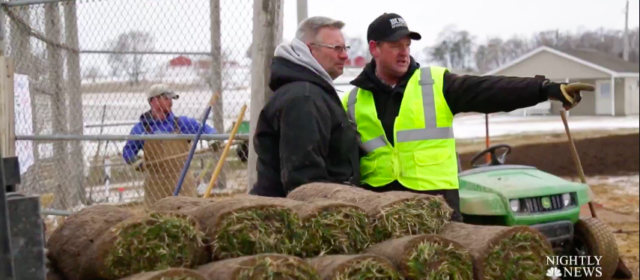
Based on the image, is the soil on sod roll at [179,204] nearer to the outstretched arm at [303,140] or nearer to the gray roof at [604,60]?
the outstretched arm at [303,140]

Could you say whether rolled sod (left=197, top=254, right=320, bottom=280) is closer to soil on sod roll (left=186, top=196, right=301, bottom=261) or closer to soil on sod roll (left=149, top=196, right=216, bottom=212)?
soil on sod roll (left=186, top=196, right=301, bottom=261)

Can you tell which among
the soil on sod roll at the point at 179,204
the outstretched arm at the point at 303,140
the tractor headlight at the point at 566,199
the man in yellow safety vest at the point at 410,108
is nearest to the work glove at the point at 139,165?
the man in yellow safety vest at the point at 410,108

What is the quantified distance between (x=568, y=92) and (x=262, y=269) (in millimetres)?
1901

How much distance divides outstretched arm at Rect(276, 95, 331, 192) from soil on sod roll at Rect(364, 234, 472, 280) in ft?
3.19

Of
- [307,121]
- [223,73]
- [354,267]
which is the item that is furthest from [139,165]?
[354,267]

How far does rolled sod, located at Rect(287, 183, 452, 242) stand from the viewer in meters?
3.02

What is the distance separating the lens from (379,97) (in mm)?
4484

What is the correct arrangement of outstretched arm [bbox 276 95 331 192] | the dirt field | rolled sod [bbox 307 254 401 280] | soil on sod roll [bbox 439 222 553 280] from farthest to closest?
the dirt field → outstretched arm [bbox 276 95 331 192] → soil on sod roll [bbox 439 222 553 280] → rolled sod [bbox 307 254 401 280]

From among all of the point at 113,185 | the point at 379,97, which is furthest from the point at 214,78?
the point at 379,97

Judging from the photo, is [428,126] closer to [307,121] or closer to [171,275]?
[307,121]

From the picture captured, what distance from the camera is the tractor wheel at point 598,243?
6145 millimetres

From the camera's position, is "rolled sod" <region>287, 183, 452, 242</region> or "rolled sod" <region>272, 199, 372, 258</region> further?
"rolled sod" <region>287, 183, 452, 242</region>

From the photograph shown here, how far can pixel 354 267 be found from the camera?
2.67m

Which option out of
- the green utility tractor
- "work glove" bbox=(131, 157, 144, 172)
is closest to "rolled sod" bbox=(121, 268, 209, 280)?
the green utility tractor
